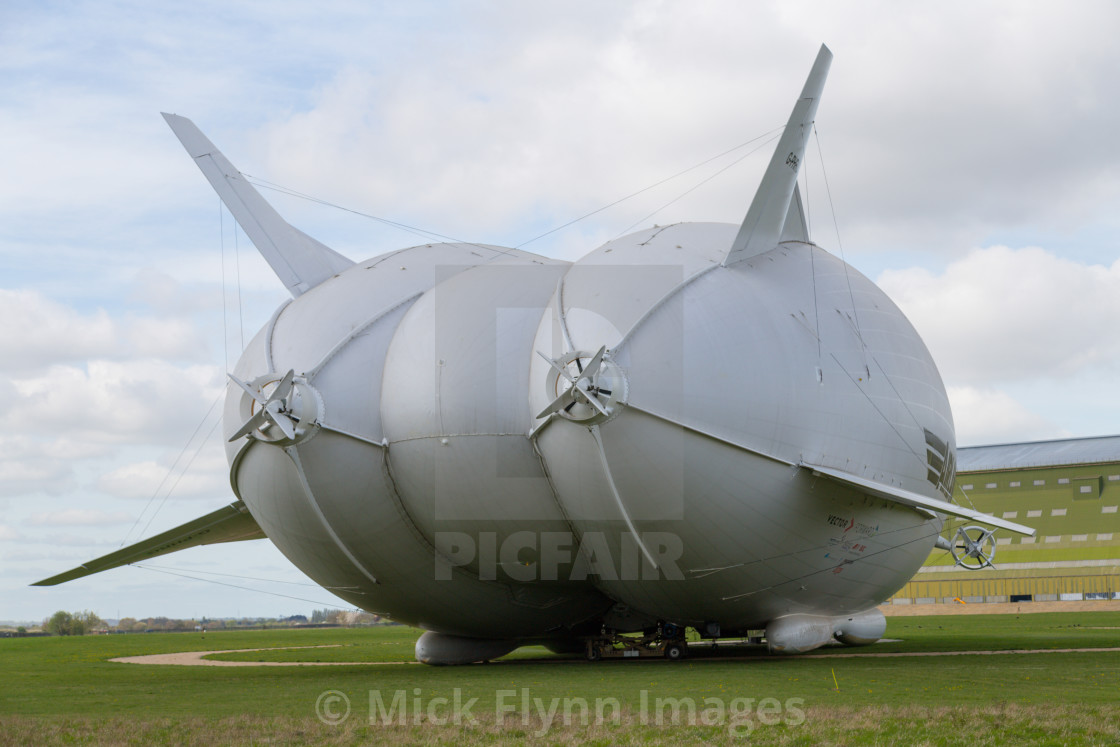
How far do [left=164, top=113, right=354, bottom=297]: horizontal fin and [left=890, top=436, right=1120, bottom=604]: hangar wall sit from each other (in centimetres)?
5165

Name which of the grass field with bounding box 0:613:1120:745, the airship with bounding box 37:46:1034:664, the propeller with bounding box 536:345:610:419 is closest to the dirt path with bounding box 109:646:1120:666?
the grass field with bounding box 0:613:1120:745

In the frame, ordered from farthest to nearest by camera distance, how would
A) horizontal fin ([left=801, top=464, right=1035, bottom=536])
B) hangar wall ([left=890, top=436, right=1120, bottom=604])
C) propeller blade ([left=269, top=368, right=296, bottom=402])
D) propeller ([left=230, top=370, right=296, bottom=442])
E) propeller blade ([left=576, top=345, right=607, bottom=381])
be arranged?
hangar wall ([left=890, top=436, right=1120, bottom=604]) < propeller blade ([left=269, top=368, right=296, bottom=402]) < propeller ([left=230, top=370, right=296, bottom=442]) < horizontal fin ([left=801, top=464, right=1035, bottom=536]) < propeller blade ([left=576, top=345, right=607, bottom=381])

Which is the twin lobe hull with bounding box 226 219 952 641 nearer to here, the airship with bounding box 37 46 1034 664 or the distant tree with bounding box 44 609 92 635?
the airship with bounding box 37 46 1034 664

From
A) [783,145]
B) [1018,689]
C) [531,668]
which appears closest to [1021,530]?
[1018,689]

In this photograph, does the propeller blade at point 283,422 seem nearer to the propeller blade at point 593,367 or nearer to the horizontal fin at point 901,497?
the propeller blade at point 593,367

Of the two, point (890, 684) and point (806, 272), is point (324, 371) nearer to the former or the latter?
point (806, 272)

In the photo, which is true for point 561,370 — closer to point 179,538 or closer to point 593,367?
point 593,367

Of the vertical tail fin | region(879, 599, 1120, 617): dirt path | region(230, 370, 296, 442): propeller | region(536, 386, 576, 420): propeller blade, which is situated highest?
the vertical tail fin

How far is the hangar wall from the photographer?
229 ft

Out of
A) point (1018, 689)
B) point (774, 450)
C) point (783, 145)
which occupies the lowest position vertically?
point (1018, 689)

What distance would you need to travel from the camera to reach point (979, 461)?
8244cm

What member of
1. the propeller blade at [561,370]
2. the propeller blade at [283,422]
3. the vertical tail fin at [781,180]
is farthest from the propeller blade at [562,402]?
the vertical tail fin at [781,180]

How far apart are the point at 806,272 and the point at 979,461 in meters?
62.2

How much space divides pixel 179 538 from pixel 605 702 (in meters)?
17.4
